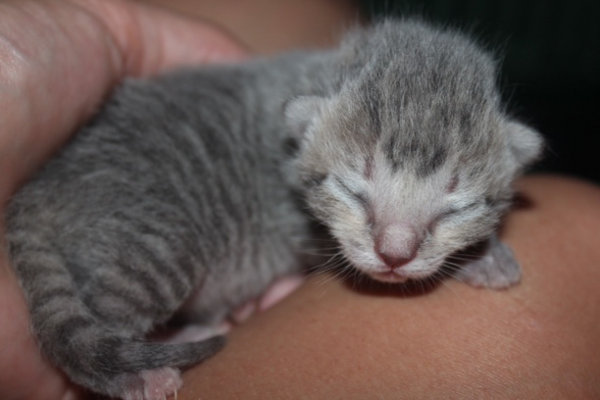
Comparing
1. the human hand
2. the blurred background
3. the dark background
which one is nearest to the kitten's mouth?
the human hand

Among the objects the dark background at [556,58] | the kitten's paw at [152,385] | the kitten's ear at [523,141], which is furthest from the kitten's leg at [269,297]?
the dark background at [556,58]

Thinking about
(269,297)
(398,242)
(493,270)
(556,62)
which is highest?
(398,242)

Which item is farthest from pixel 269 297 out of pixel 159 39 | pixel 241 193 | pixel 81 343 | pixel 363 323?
pixel 159 39

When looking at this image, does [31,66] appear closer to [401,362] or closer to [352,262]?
[352,262]

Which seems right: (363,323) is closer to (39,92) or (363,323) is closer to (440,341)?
(440,341)

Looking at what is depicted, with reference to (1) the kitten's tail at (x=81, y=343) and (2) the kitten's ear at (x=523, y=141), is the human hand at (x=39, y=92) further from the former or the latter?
(2) the kitten's ear at (x=523, y=141)

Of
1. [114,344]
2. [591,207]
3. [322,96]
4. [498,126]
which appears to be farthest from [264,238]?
[591,207]

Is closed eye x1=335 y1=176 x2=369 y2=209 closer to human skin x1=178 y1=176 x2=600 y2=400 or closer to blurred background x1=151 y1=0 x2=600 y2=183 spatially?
human skin x1=178 y1=176 x2=600 y2=400
